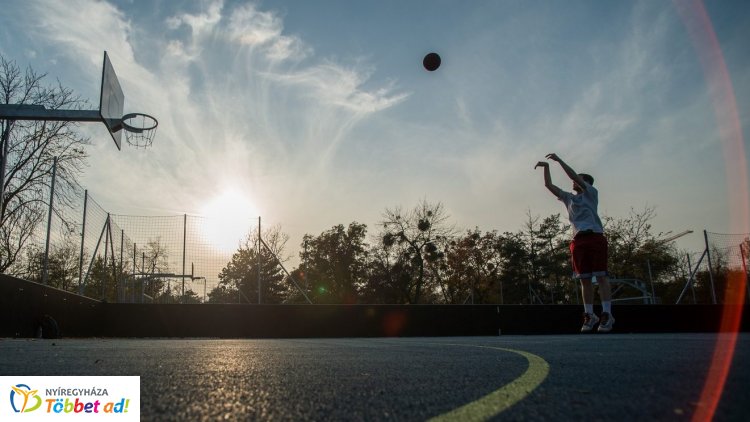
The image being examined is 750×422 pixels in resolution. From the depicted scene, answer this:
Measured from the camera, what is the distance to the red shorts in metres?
6.32

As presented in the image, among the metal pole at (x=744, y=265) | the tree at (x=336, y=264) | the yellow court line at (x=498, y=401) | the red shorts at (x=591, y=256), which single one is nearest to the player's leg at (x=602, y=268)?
the red shorts at (x=591, y=256)

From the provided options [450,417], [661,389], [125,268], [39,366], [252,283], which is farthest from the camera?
[252,283]

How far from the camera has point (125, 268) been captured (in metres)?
13.0

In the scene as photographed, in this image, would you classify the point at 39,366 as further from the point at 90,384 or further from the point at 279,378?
the point at 279,378

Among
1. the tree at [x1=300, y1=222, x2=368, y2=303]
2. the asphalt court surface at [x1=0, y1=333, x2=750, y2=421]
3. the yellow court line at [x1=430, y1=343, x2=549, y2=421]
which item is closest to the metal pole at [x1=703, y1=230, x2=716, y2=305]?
the asphalt court surface at [x1=0, y1=333, x2=750, y2=421]

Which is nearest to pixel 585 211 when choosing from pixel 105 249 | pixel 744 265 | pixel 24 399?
pixel 24 399

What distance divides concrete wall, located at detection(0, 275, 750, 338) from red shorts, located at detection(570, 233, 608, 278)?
711cm

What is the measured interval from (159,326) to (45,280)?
10.8 feet

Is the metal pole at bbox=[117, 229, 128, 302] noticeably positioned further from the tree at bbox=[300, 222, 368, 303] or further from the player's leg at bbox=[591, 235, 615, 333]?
the tree at bbox=[300, 222, 368, 303]

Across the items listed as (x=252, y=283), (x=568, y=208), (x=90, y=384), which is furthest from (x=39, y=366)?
(x=252, y=283)

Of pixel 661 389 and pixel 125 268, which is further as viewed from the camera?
pixel 125 268

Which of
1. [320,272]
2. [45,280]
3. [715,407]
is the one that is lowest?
[715,407]

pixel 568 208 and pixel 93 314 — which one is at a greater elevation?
pixel 568 208

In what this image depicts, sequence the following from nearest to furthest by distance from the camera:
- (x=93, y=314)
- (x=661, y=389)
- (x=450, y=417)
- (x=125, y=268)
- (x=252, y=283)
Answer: (x=450, y=417) < (x=661, y=389) < (x=93, y=314) < (x=125, y=268) < (x=252, y=283)
